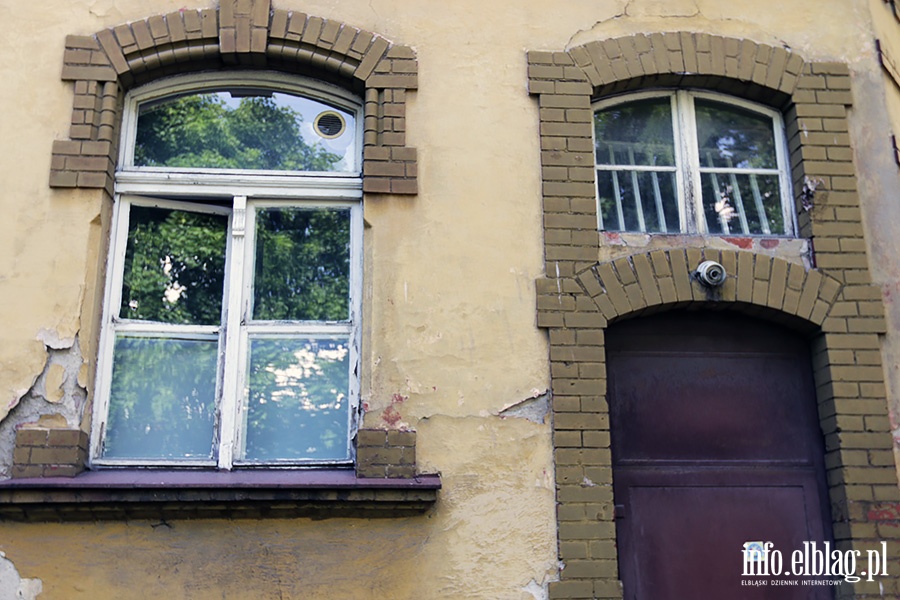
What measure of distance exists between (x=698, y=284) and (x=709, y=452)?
3.15ft

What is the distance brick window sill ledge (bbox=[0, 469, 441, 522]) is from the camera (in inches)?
A: 182

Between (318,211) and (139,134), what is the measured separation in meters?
1.20

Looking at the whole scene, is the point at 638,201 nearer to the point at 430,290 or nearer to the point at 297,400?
the point at 430,290

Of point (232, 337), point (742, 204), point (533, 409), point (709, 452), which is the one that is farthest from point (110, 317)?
point (742, 204)

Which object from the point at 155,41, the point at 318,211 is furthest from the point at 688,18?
the point at 155,41

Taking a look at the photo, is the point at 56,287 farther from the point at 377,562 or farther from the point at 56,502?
the point at 377,562

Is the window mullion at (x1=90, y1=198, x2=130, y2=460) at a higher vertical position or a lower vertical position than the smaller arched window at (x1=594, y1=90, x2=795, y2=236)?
lower

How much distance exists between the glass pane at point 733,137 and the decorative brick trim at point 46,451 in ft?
13.2

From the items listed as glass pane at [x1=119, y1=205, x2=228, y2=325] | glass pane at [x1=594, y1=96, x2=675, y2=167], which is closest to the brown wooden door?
glass pane at [x1=594, y1=96, x2=675, y2=167]

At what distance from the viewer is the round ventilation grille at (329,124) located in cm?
577

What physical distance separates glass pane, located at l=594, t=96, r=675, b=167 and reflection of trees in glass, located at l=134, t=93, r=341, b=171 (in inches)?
65.7

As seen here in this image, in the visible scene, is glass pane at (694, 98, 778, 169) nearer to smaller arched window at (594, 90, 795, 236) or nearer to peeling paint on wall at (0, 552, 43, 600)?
smaller arched window at (594, 90, 795, 236)

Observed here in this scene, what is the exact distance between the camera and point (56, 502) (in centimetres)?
464

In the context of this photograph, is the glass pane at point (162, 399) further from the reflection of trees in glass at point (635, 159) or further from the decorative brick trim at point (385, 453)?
the reflection of trees in glass at point (635, 159)
